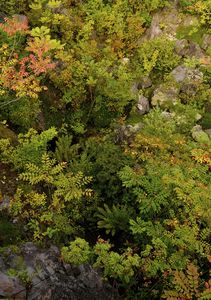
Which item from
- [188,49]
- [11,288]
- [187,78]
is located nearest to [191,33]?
[188,49]

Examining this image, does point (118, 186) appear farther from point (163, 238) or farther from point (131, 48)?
point (131, 48)

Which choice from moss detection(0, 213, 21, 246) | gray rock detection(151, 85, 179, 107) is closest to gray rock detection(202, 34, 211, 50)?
gray rock detection(151, 85, 179, 107)

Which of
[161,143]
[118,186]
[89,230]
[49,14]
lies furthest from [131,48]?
[89,230]

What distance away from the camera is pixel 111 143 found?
1084cm

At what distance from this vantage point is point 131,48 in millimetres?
14180

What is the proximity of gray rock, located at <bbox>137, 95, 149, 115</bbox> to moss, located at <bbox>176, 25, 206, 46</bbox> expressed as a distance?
3.65 m

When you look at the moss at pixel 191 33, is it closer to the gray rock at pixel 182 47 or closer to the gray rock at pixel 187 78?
the gray rock at pixel 182 47

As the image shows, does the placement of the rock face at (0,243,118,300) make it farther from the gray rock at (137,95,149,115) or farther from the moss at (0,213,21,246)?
the gray rock at (137,95,149,115)

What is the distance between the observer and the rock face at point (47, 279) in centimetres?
607

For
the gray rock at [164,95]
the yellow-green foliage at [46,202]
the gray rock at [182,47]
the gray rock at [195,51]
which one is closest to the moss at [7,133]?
the yellow-green foliage at [46,202]

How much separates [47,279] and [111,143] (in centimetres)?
528

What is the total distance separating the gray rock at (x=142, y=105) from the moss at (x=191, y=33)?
12.0 ft

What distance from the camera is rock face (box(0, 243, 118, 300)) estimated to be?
6074 millimetres

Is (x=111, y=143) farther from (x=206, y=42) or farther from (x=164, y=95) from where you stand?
(x=206, y=42)
